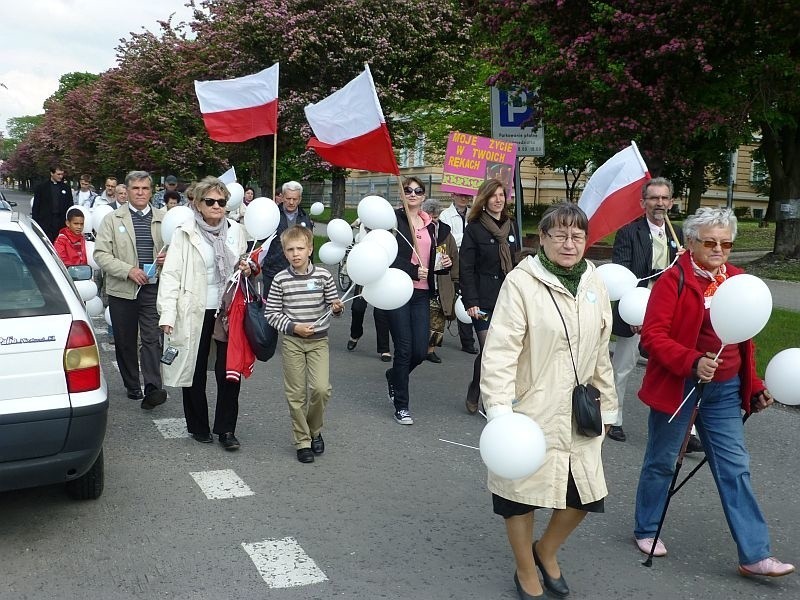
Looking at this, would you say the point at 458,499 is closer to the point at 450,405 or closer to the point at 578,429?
the point at 578,429

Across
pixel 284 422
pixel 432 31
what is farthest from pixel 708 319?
pixel 432 31

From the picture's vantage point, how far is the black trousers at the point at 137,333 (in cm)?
736

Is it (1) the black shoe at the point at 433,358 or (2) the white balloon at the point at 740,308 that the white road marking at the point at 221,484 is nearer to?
(2) the white balloon at the point at 740,308

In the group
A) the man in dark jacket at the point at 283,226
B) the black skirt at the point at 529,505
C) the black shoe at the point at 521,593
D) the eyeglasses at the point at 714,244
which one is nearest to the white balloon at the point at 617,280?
the eyeglasses at the point at 714,244

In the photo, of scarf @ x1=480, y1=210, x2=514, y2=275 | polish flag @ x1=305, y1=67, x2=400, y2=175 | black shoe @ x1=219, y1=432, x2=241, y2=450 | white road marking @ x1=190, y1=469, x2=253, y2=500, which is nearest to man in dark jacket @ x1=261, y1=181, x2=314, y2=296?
polish flag @ x1=305, y1=67, x2=400, y2=175

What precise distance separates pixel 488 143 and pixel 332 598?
9148 mm

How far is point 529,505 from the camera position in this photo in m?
3.67

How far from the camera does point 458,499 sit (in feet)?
17.3

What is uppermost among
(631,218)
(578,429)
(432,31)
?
(432,31)

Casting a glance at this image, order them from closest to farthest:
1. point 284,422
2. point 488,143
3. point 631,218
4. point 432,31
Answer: point 631,218 < point 284,422 < point 488,143 < point 432,31

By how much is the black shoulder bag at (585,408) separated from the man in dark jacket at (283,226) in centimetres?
557

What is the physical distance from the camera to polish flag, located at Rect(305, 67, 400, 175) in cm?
766

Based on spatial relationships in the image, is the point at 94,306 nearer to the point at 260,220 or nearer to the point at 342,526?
the point at 260,220

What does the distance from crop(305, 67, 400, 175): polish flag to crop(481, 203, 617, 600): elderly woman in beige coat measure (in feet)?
12.9
